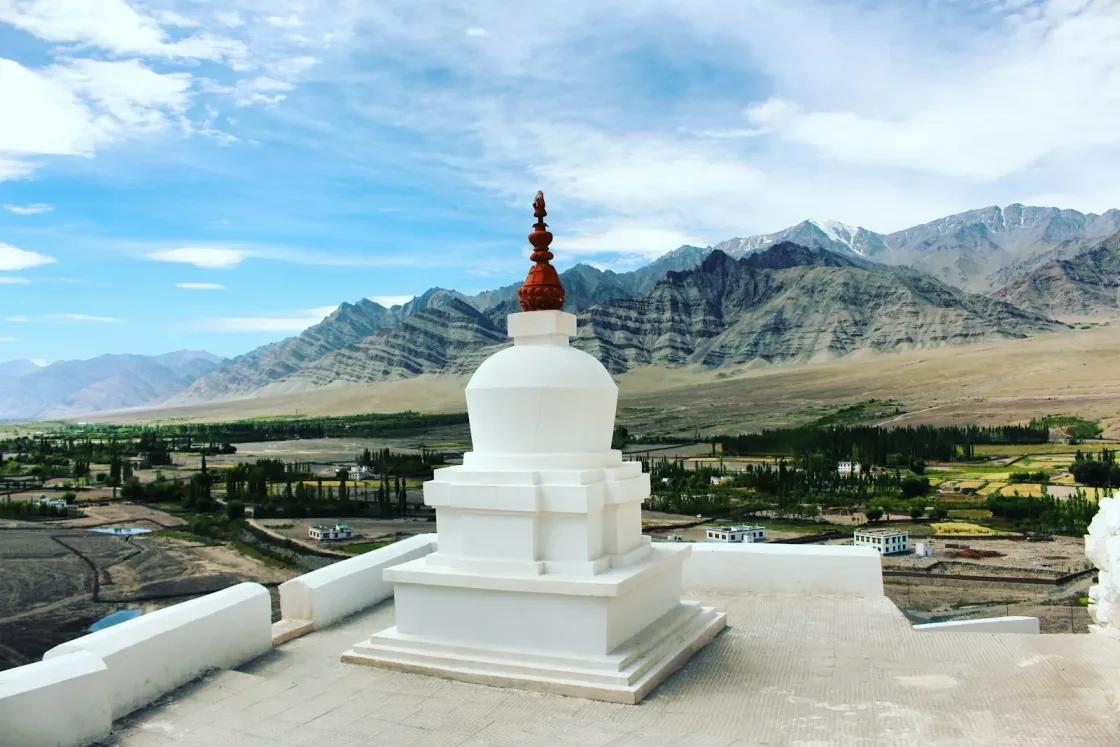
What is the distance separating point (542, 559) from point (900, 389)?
273 feet

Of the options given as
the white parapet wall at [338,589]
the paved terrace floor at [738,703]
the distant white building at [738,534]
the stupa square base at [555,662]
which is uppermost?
the white parapet wall at [338,589]

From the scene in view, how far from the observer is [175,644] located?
5.23 meters

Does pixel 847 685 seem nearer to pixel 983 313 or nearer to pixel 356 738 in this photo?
pixel 356 738

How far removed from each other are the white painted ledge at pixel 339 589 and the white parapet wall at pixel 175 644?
0.48 metres

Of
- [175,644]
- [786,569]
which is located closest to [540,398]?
[175,644]

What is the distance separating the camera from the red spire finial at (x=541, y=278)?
6.30 meters

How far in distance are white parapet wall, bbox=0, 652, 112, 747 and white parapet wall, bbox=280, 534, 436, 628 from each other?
6.70ft

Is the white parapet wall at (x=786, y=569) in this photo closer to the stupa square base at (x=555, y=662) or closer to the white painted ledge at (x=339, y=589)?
the stupa square base at (x=555, y=662)

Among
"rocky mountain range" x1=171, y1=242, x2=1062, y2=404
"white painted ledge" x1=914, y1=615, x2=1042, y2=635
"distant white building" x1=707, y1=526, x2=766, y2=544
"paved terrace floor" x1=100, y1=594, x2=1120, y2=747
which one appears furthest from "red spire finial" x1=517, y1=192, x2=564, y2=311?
"rocky mountain range" x1=171, y1=242, x2=1062, y2=404

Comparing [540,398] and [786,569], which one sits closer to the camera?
[540,398]

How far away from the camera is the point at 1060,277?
14000 cm

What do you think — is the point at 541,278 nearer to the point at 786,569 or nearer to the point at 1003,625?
the point at 786,569

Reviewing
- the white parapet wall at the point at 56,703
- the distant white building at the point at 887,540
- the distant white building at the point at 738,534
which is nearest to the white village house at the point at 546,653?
the white parapet wall at the point at 56,703

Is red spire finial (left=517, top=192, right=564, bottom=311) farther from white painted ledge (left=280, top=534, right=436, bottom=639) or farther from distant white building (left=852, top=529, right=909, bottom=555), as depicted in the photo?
distant white building (left=852, top=529, right=909, bottom=555)
